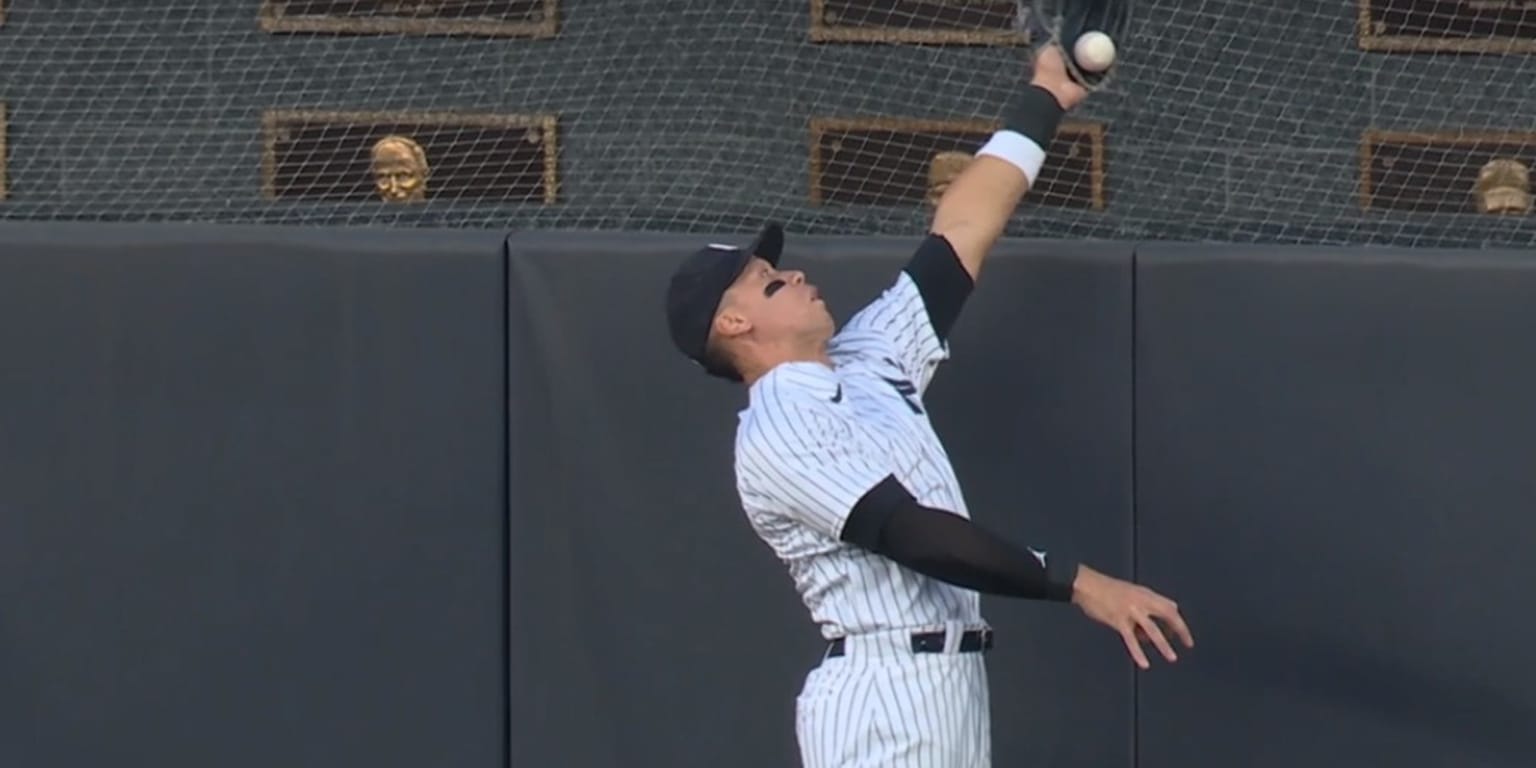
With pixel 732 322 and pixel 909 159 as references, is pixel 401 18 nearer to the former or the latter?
pixel 909 159

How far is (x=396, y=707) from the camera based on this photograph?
13.3 ft

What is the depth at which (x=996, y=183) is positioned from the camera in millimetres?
3533

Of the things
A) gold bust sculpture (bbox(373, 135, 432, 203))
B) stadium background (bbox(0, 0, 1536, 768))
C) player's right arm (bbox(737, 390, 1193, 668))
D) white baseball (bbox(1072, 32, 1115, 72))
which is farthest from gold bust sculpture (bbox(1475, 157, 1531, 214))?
gold bust sculpture (bbox(373, 135, 432, 203))

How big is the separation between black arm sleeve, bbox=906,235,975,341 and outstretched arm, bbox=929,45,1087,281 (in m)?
0.02

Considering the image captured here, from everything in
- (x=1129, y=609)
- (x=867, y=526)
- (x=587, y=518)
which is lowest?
(x=1129, y=609)

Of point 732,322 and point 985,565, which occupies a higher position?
point 732,322

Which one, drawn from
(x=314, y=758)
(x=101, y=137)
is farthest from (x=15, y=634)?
(x=101, y=137)

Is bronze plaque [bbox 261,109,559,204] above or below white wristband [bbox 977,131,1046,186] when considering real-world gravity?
above

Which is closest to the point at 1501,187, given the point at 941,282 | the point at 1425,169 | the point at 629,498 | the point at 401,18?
the point at 1425,169

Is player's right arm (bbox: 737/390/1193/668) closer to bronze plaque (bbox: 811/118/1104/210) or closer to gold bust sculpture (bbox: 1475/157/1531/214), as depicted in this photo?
bronze plaque (bbox: 811/118/1104/210)

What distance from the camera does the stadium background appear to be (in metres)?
4.04

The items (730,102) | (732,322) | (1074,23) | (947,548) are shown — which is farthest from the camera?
(730,102)

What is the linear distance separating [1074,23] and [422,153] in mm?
1508

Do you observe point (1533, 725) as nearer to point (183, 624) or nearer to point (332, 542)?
point (332, 542)
